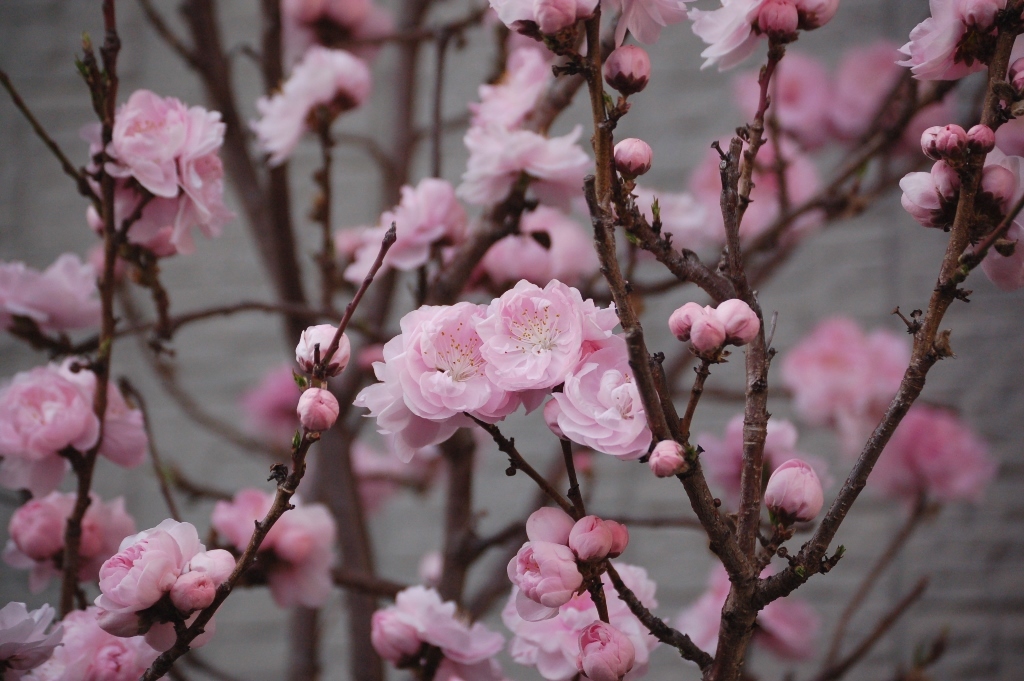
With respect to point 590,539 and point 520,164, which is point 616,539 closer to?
point 590,539

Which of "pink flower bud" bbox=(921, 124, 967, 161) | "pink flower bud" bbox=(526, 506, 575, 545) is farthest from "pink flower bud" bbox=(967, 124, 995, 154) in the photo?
"pink flower bud" bbox=(526, 506, 575, 545)

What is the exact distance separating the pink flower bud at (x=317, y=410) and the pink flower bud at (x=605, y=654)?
0.14 m

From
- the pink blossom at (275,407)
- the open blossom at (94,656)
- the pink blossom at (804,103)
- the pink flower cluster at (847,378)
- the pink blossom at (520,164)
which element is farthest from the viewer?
the pink blossom at (275,407)

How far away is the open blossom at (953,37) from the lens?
1.15ft

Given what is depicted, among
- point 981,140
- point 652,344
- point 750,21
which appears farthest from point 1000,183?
point 652,344

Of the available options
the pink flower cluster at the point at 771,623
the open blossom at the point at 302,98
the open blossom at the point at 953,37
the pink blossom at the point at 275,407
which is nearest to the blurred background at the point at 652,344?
the pink blossom at the point at 275,407

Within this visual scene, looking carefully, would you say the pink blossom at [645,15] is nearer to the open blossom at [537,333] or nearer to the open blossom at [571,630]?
the open blossom at [537,333]

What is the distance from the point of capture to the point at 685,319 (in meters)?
0.31

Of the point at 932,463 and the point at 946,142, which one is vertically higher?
the point at 932,463

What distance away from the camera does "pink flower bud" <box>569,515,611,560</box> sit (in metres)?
0.32

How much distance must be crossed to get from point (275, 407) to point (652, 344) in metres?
0.56

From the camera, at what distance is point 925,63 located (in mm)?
368

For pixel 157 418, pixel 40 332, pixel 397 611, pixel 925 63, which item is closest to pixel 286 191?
pixel 40 332

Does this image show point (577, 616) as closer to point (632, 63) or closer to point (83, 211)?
point (632, 63)
